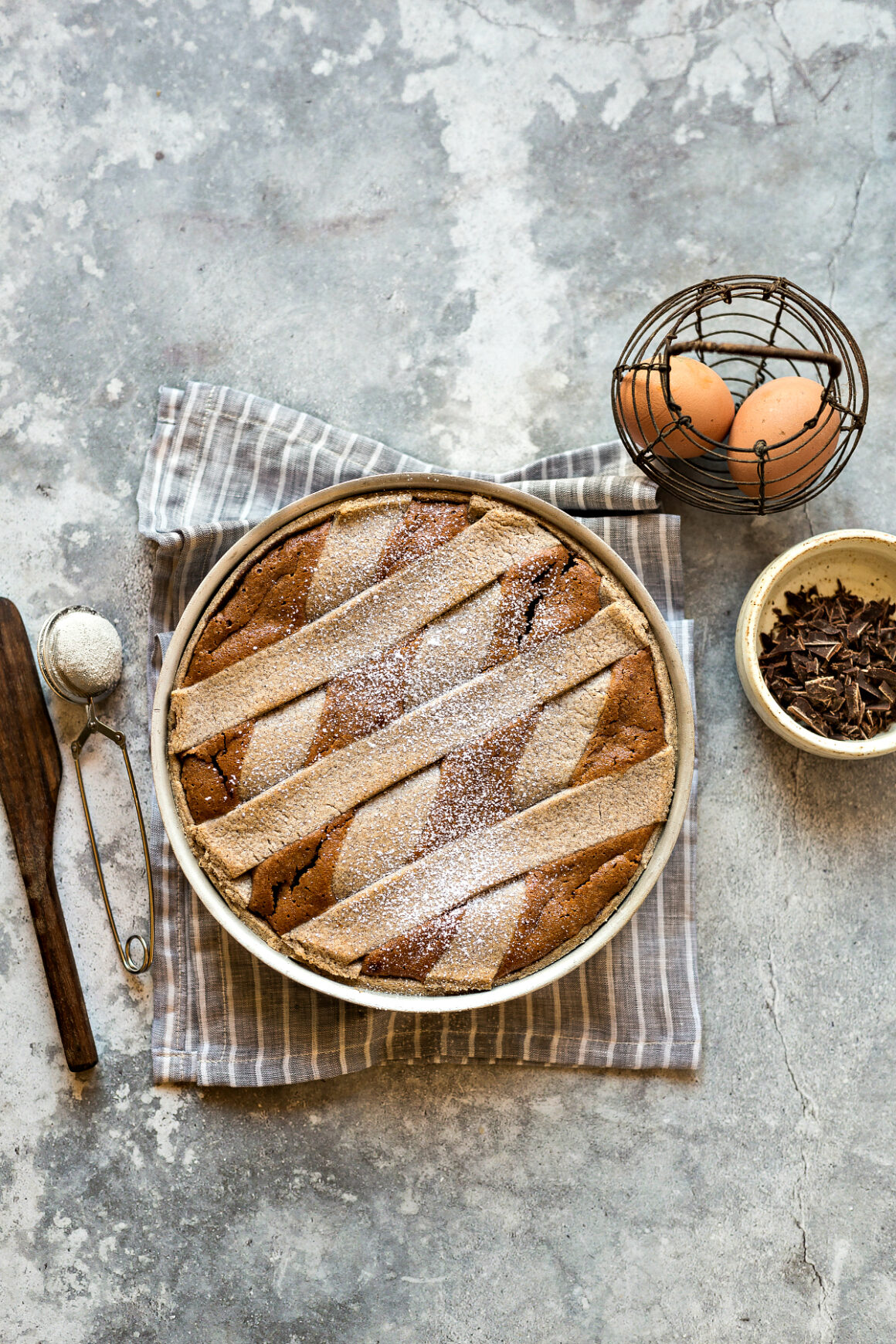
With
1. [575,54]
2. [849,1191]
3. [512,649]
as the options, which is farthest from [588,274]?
[849,1191]

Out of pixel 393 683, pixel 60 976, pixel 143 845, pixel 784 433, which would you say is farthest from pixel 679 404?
pixel 60 976

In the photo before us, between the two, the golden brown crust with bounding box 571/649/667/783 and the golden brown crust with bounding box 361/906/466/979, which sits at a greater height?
the golden brown crust with bounding box 571/649/667/783

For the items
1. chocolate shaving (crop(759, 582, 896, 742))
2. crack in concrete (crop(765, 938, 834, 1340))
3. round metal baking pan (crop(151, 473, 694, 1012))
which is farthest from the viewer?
crack in concrete (crop(765, 938, 834, 1340))

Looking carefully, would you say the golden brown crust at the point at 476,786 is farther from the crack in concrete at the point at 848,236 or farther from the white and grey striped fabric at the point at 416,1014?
the crack in concrete at the point at 848,236

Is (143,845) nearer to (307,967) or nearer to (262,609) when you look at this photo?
(307,967)

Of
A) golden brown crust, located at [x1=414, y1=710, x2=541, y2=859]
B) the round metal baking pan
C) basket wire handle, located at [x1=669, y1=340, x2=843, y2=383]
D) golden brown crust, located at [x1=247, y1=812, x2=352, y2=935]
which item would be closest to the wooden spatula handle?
the round metal baking pan

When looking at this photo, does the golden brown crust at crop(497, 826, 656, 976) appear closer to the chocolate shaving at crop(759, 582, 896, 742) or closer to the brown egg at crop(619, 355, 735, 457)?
the chocolate shaving at crop(759, 582, 896, 742)

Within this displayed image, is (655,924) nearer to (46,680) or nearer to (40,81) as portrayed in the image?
(46,680)
